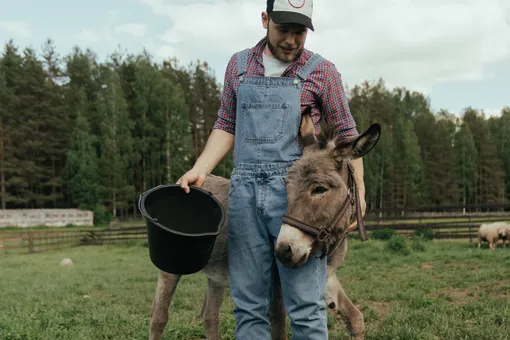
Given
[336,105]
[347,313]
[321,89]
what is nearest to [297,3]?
[321,89]

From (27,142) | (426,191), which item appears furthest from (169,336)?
(426,191)

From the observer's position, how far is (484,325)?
4848 mm

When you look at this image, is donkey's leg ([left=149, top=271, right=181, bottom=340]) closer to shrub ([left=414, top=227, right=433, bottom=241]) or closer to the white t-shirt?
the white t-shirt

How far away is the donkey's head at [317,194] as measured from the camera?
2314mm

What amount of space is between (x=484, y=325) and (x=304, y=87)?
12.3 ft

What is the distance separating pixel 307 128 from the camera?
2639mm

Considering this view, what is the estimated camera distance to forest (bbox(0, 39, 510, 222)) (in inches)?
1576

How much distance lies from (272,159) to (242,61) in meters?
0.70

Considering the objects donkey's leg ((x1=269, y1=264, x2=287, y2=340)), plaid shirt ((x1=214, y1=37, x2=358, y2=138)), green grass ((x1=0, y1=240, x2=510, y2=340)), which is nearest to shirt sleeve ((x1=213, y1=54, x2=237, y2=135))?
plaid shirt ((x1=214, y1=37, x2=358, y2=138))

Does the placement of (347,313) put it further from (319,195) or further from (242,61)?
(242,61)

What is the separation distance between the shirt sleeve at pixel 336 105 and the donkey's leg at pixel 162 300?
6.02ft

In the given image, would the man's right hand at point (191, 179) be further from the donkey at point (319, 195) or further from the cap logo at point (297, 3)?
the cap logo at point (297, 3)

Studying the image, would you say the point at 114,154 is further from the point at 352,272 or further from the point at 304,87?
the point at 304,87

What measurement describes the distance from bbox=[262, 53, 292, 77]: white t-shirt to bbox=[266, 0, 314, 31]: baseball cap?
0.28 metres
